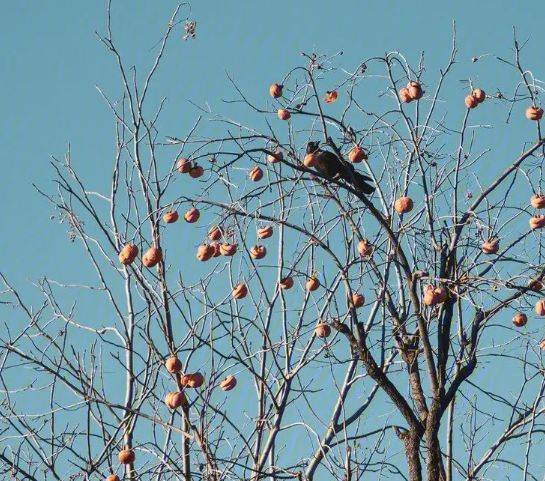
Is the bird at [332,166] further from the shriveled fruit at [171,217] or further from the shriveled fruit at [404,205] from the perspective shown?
the shriveled fruit at [171,217]

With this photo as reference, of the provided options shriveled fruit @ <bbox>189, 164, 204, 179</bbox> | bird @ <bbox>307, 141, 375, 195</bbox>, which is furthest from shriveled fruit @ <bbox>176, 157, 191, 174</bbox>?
bird @ <bbox>307, 141, 375, 195</bbox>

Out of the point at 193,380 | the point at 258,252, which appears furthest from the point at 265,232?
the point at 193,380

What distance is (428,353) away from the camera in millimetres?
3826

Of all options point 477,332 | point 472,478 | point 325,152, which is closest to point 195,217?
point 325,152

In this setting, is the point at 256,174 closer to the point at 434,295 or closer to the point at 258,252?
the point at 258,252

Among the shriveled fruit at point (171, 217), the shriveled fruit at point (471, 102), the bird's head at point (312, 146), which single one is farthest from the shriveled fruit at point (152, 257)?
the shriveled fruit at point (471, 102)

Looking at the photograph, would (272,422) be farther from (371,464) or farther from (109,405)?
(109,405)

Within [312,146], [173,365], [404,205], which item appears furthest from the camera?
[312,146]

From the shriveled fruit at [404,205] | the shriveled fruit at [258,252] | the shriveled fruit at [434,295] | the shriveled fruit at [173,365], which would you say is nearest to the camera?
the shriveled fruit at [434,295]

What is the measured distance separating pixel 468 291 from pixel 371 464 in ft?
2.87

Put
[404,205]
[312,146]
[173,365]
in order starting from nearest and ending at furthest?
[173,365], [404,205], [312,146]

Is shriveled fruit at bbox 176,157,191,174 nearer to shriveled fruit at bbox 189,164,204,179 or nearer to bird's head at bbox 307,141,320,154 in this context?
shriveled fruit at bbox 189,164,204,179

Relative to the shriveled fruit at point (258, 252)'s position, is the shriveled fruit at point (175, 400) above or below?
below

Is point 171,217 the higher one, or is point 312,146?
point 312,146
